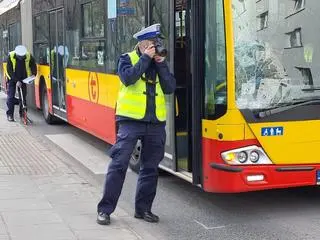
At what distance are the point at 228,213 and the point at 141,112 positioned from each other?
1.55m

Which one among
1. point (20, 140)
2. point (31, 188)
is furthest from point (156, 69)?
point (20, 140)

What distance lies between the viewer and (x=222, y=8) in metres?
5.34

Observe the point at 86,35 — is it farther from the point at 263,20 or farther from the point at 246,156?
the point at 246,156

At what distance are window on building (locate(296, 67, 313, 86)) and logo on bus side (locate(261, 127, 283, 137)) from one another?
53 centimetres

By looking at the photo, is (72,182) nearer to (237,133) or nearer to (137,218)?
(137,218)

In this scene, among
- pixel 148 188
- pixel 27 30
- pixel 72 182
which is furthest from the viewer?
pixel 27 30

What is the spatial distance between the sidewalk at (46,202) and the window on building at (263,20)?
216cm

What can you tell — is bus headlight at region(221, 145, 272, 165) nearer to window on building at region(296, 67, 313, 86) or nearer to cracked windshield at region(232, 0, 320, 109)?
cracked windshield at region(232, 0, 320, 109)

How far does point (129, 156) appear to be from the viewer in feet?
17.7

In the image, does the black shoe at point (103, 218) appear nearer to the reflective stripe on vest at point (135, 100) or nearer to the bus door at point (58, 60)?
the reflective stripe on vest at point (135, 100)

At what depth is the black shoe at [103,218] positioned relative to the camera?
214 inches

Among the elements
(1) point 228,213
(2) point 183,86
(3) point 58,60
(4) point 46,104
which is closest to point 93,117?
(3) point 58,60

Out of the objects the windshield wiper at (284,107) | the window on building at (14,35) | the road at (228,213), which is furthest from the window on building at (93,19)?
the window on building at (14,35)

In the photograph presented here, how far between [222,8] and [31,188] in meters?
3.15
